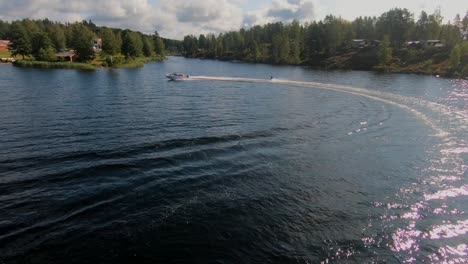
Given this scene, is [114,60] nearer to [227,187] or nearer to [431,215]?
[227,187]

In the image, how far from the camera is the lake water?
1894 centimetres

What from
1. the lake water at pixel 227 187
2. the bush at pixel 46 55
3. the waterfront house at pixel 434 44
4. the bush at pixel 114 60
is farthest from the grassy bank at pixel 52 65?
the waterfront house at pixel 434 44

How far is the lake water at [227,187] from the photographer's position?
62.1 feet

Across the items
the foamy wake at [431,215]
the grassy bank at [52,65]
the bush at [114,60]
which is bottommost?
the foamy wake at [431,215]

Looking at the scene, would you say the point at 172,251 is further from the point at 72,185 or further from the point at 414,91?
the point at 414,91

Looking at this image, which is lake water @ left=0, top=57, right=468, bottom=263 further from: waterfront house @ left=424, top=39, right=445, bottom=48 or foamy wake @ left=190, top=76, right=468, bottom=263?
waterfront house @ left=424, top=39, right=445, bottom=48

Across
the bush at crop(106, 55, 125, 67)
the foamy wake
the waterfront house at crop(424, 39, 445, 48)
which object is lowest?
the foamy wake

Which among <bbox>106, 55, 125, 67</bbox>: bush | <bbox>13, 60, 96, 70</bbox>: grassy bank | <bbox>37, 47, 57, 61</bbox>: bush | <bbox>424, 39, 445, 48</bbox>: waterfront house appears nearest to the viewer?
<bbox>13, 60, 96, 70</bbox>: grassy bank

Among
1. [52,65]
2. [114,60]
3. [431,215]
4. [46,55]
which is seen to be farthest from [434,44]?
[46,55]

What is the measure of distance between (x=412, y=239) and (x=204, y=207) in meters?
13.7

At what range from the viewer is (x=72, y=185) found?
25141 millimetres

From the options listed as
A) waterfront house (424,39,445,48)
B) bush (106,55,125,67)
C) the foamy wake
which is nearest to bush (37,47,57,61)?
bush (106,55,125,67)

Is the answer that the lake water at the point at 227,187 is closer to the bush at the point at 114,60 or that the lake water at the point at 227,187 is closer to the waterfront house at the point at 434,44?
the bush at the point at 114,60

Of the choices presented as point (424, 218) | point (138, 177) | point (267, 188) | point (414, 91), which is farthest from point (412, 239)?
point (414, 91)
